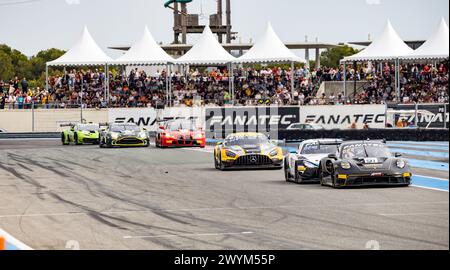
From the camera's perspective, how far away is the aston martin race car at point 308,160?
21016mm

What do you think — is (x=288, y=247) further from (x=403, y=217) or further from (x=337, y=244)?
(x=403, y=217)

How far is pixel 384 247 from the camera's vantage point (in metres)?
10.0

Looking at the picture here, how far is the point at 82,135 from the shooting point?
139 feet

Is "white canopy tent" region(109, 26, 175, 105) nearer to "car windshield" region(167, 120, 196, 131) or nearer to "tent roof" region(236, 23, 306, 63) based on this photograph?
"tent roof" region(236, 23, 306, 63)

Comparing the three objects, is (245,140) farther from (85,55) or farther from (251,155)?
(85,55)

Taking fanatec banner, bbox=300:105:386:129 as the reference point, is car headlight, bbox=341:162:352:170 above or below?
below

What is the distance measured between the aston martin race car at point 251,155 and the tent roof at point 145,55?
73.2 feet

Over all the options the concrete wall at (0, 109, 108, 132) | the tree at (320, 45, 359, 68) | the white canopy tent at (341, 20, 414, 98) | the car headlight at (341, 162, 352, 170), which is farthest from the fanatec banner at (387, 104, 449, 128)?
the tree at (320, 45, 359, 68)

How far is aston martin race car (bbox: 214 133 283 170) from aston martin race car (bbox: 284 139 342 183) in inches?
134

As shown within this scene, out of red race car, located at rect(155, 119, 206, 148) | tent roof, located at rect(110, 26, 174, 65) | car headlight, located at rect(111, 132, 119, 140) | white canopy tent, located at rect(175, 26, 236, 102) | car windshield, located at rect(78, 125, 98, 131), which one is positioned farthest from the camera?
tent roof, located at rect(110, 26, 174, 65)

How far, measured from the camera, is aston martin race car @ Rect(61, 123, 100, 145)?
42.4 meters

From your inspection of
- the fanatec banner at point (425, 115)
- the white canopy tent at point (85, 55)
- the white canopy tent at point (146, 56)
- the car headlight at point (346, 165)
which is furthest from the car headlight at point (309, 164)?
the white canopy tent at point (85, 55)

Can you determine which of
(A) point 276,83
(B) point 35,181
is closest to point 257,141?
(B) point 35,181

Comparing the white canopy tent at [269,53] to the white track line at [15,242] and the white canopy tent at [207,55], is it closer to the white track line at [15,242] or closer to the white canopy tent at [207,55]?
the white canopy tent at [207,55]
